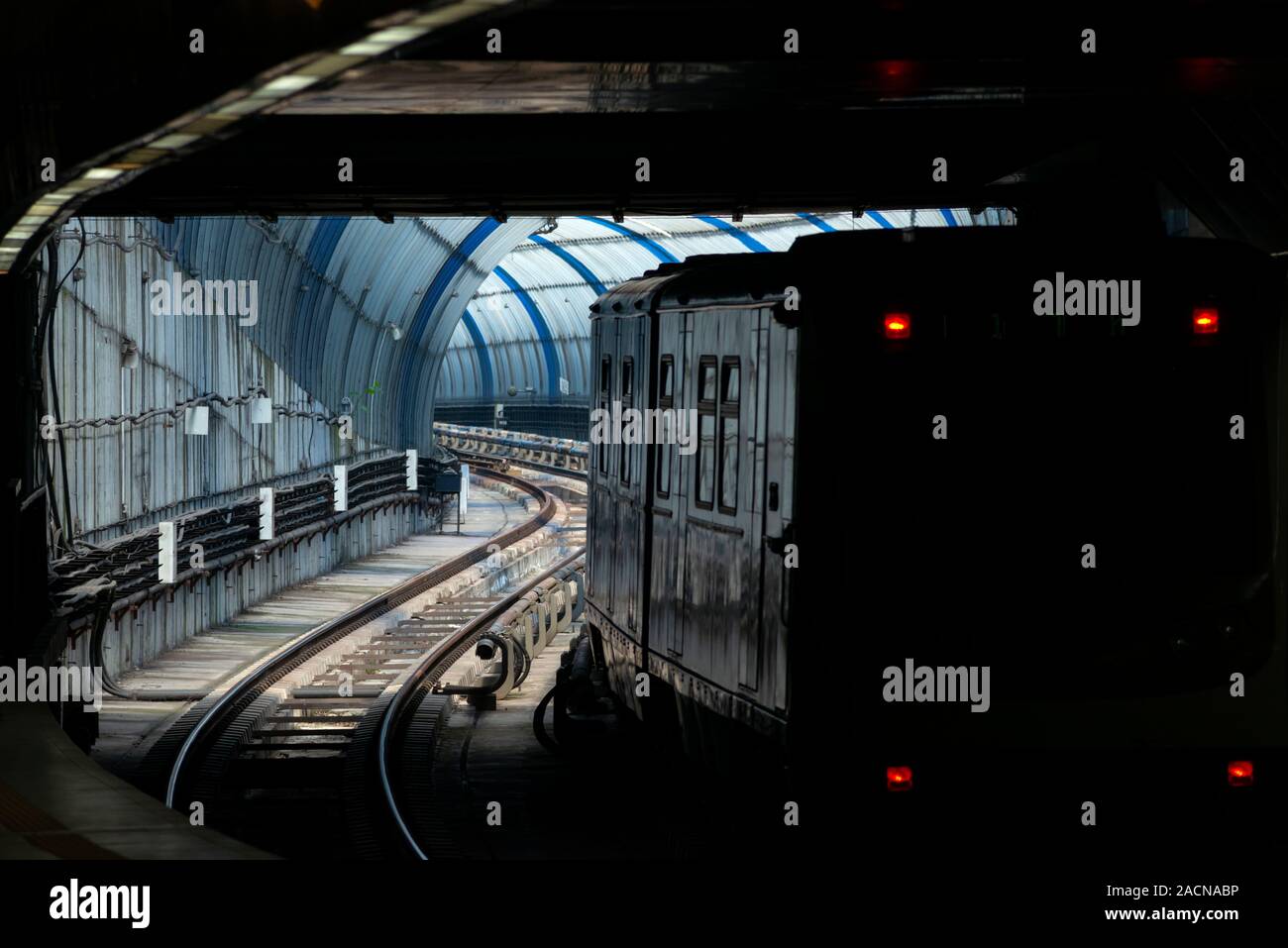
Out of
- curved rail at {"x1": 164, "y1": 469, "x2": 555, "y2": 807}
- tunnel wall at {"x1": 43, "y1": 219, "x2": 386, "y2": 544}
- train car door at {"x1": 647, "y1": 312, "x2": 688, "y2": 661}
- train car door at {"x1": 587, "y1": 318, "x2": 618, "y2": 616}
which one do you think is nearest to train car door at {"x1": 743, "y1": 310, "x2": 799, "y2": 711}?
train car door at {"x1": 647, "y1": 312, "x2": 688, "y2": 661}

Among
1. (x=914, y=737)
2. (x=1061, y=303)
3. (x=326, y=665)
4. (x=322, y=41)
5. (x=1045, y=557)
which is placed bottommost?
(x=326, y=665)

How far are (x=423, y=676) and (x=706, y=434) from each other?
8772 millimetres

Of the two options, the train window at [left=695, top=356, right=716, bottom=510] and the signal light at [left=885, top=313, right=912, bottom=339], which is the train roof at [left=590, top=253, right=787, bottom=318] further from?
the signal light at [left=885, top=313, right=912, bottom=339]

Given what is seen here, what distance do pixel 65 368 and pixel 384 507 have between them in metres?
18.6

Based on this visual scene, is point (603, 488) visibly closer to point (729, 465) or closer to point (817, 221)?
point (729, 465)

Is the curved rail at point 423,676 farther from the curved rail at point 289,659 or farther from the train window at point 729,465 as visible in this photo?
the train window at point 729,465

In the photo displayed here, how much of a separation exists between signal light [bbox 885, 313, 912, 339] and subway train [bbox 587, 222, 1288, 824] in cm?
1

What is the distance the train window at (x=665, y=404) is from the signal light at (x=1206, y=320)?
357cm

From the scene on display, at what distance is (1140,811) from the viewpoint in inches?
345

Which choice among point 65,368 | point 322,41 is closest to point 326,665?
point 65,368

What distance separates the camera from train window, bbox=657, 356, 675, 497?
11500 millimetres

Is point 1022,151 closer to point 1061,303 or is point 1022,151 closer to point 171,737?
point 1061,303

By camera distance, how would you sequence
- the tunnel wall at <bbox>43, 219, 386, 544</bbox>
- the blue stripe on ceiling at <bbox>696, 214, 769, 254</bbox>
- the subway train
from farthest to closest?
1. the blue stripe on ceiling at <bbox>696, 214, 769, 254</bbox>
2. the tunnel wall at <bbox>43, 219, 386, 544</bbox>
3. the subway train

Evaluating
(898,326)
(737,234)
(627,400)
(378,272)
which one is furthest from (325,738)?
(737,234)
